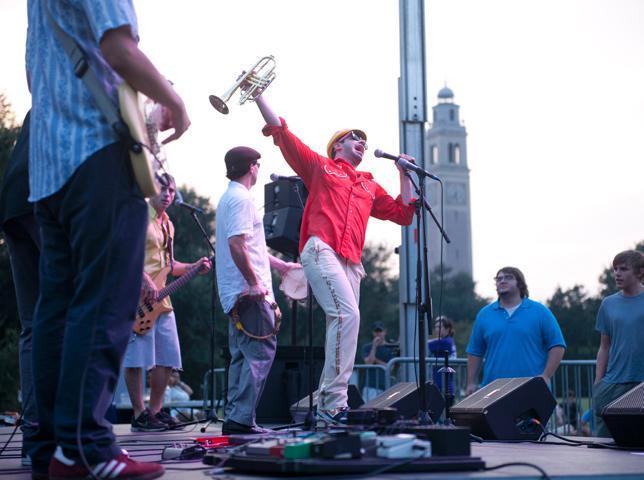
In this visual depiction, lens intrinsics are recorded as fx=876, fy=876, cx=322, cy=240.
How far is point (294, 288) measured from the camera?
640 cm

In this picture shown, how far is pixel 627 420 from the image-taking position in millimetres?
4754

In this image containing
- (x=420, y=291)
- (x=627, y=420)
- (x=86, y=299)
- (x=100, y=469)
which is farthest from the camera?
(x=420, y=291)

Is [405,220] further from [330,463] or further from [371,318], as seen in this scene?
[371,318]

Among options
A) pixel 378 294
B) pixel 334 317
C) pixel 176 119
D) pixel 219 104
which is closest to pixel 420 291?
pixel 334 317

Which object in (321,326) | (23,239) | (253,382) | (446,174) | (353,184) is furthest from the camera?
(446,174)

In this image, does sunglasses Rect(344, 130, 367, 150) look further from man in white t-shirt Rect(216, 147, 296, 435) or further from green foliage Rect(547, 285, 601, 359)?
green foliage Rect(547, 285, 601, 359)

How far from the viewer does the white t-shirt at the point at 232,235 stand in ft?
17.9

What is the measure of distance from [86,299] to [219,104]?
3077 millimetres

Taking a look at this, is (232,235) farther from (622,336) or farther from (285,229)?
(622,336)

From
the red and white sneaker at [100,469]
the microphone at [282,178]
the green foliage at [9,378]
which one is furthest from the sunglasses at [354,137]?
the green foliage at [9,378]

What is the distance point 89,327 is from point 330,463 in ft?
2.87

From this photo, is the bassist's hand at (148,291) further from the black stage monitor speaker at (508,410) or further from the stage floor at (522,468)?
the black stage monitor speaker at (508,410)

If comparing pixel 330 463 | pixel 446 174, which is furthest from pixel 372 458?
pixel 446 174

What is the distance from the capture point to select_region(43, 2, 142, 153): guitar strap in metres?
2.86
